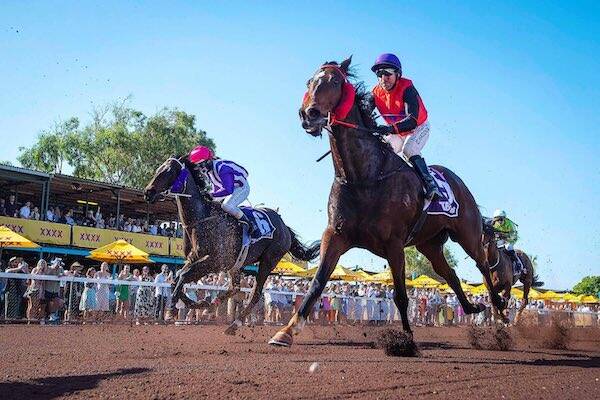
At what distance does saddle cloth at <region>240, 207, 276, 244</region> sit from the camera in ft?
42.2

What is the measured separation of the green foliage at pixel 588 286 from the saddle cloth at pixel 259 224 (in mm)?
74444

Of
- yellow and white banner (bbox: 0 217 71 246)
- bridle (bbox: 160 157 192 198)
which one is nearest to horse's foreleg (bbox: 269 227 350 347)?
bridle (bbox: 160 157 192 198)

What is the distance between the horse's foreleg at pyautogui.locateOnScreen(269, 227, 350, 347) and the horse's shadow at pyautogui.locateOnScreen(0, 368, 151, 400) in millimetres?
1729

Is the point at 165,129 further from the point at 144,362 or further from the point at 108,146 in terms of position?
the point at 144,362

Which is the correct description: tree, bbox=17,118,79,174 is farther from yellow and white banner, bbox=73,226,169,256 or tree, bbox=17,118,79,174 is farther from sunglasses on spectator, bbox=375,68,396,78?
sunglasses on spectator, bbox=375,68,396,78

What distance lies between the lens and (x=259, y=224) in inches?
514

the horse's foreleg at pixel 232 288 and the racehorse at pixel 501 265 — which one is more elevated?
the racehorse at pixel 501 265

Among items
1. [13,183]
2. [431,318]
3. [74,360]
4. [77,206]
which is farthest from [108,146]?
[74,360]

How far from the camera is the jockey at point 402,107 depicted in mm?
7922

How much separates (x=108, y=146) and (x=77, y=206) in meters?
13.8

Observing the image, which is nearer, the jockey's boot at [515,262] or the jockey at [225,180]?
the jockey at [225,180]

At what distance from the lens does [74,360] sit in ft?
24.7

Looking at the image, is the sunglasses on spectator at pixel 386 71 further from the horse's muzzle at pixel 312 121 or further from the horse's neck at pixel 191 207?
the horse's neck at pixel 191 207

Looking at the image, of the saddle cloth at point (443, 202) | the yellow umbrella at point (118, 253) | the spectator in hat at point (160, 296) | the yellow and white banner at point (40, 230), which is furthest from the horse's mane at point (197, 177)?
the yellow and white banner at point (40, 230)
